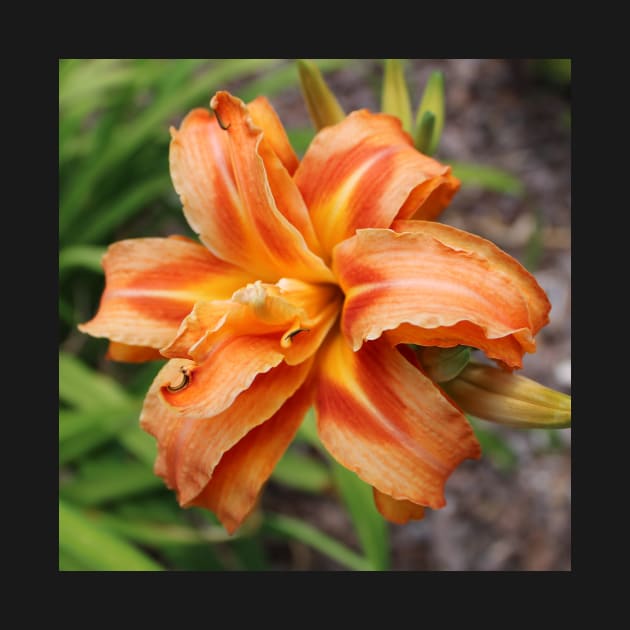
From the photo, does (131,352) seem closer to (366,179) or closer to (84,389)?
(366,179)

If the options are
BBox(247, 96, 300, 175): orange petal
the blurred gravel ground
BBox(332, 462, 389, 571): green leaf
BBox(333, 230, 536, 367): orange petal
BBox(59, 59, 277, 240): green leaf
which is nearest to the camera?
BBox(333, 230, 536, 367): orange petal

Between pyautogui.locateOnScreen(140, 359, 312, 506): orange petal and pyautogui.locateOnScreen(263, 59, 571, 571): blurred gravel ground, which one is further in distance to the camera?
pyautogui.locateOnScreen(263, 59, 571, 571): blurred gravel ground

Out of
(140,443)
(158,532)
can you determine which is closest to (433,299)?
(140,443)

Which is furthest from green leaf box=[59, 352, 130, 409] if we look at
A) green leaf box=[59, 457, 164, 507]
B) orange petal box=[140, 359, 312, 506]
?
orange petal box=[140, 359, 312, 506]

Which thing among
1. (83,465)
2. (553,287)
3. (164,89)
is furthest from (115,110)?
(553,287)

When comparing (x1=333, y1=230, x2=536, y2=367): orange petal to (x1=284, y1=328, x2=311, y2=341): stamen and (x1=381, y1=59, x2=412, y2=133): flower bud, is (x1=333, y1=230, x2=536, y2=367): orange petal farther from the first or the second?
(x1=381, y1=59, x2=412, y2=133): flower bud

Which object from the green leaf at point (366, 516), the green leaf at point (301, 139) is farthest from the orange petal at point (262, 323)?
the green leaf at point (301, 139)

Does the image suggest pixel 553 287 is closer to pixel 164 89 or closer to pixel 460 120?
pixel 460 120
